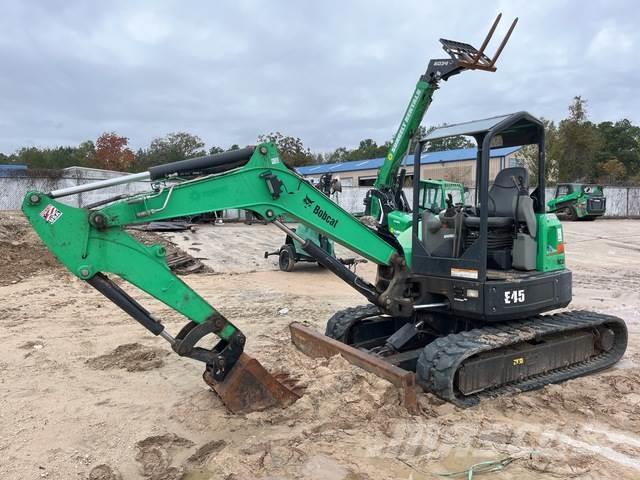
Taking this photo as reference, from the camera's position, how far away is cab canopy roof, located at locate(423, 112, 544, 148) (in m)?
5.01

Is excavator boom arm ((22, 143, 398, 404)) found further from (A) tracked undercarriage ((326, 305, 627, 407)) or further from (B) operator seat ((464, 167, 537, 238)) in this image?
(B) operator seat ((464, 167, 537, 238))

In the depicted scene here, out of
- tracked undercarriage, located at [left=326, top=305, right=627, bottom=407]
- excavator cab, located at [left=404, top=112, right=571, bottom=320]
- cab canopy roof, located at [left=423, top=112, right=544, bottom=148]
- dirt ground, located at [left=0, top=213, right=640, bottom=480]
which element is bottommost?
dirt ground, located at [left=0, top=213, right=640, bottom=480]

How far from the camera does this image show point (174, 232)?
57.9 ft

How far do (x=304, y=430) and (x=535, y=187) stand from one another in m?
3.59

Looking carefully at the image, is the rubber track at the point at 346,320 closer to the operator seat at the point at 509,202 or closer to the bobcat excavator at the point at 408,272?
the bobcat excavator at the point at 408,272

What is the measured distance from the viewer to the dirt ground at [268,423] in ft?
12.4

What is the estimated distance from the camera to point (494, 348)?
4.96m

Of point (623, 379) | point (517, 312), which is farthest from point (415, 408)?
point (623, 379)

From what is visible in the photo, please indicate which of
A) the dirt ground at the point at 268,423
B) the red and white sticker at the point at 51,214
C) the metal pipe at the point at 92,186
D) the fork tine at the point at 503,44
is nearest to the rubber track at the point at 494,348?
the dirt ground at the point at 268,423

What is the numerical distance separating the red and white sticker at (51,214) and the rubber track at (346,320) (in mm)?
3286

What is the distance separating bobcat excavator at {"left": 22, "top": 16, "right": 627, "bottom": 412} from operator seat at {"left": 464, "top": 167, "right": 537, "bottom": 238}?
0.04 ft

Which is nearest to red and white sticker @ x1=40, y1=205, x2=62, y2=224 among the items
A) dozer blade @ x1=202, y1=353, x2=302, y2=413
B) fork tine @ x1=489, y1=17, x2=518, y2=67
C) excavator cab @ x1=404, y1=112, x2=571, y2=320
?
dozer blade @ x1=202, y1=353, x2=302, y2=413

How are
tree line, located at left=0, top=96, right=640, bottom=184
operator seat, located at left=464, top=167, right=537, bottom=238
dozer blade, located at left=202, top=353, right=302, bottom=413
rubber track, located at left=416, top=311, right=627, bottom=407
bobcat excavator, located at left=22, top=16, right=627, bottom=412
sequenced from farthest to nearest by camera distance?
tree line, located at left=0, top=96, right=640, bottom=184, operator seat, located at left=464, top=167, right=537, bottom=238, rubber track, located at left=416, top=311, right=627, bottom=407, dozer blade, located at left=202, top=353, right=302, bottom=413, bobcat excavator, located at left=22, top=16, right=627, bottom=412

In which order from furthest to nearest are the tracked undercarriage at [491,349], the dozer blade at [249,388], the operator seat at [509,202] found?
the operator seat at [509,202]
the tracked undercarriage at [491,349]
the dozer blade at [249,388]
